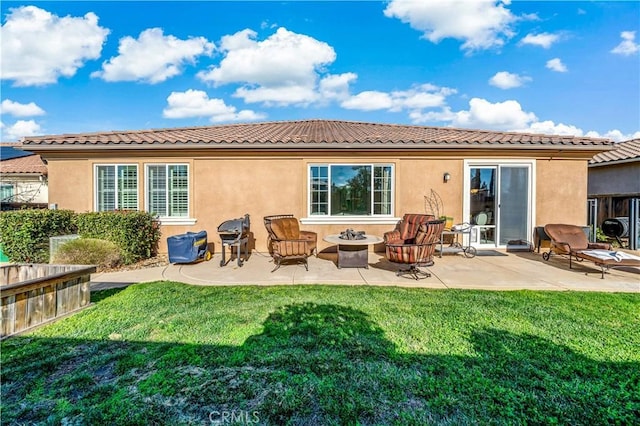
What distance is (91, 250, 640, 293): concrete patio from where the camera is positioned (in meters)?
5.79

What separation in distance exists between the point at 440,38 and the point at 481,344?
14995mm

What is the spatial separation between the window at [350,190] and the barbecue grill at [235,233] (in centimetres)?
215

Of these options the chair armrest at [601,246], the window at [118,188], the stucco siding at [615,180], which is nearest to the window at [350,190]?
the chair armrest at [601,246]

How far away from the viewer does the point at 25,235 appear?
7.09 meters

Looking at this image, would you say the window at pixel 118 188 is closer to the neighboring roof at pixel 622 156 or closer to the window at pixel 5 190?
the window at pixel 5 190

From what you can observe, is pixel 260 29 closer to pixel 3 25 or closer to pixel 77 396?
pixel 3 25

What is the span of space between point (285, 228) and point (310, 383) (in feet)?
18.2

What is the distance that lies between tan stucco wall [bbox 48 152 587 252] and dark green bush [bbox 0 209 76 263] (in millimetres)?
1714

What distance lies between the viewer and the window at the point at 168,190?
9125 millimetres

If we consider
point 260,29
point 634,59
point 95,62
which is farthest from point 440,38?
point 95,62

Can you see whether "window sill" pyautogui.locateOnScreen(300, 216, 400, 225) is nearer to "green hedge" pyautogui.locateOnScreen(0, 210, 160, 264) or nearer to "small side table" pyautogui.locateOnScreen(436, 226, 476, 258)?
"small side table" pyautogui.locateOnScreen(436, 226, 476, 258)

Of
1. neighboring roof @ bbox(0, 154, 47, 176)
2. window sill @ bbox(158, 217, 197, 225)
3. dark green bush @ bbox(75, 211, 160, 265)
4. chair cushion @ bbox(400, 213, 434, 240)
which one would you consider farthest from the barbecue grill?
neighboring roof @ bbox(0, 154, 47, 176)

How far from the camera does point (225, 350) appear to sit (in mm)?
3203

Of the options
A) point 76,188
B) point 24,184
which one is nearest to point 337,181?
point 76,188
